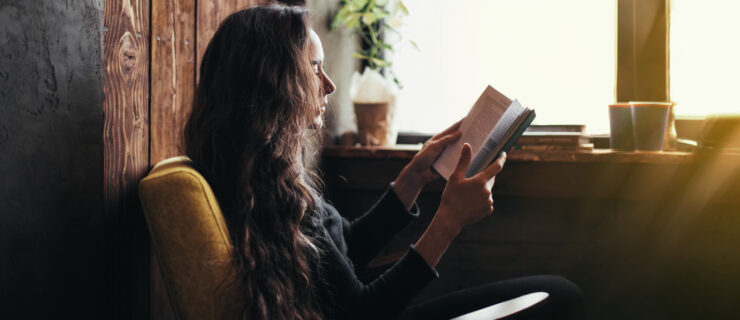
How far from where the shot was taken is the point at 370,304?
3.05 feet

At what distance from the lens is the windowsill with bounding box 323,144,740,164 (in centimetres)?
147

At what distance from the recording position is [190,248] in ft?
2.50

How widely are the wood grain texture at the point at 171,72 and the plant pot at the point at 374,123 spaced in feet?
2.68

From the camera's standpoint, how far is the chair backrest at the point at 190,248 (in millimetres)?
763

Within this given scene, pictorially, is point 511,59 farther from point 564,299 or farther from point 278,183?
point 278,183

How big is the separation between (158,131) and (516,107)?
0.77 m

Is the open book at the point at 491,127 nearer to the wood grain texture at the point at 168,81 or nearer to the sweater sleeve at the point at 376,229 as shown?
the sweater sleeve at the point at 376,229

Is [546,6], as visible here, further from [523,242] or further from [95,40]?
[95,40]

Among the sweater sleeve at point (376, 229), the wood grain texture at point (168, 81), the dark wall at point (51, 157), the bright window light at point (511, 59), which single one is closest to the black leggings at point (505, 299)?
the sweater sleeve at point (376, 229)

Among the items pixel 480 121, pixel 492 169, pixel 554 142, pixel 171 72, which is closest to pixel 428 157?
pixel 480 121

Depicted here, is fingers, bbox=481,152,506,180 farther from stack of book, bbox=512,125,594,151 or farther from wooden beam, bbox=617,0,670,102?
wooden beam, bbox=617,0,670,102

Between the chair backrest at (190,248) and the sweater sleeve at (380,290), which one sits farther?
the sweater sleeve at (380,290)

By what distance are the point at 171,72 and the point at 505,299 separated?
96 centimetres

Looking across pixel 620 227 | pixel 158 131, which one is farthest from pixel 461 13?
pixel 158 131
